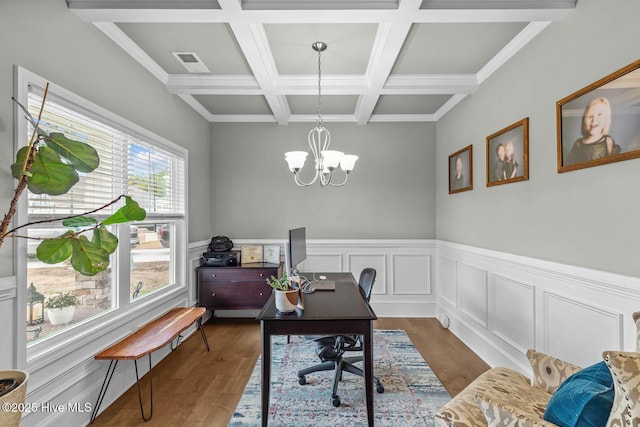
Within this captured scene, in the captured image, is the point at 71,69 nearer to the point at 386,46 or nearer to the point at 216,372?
the point at 386,46

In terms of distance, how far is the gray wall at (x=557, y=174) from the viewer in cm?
164

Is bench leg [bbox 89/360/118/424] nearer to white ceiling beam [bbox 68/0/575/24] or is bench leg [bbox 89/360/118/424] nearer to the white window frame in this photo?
the white window frame

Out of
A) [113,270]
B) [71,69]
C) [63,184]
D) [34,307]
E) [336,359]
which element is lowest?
[336,359]

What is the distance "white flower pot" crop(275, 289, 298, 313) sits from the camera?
2.00 m

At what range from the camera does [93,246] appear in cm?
139

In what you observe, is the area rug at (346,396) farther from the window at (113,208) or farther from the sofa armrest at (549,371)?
the window at (113,208)

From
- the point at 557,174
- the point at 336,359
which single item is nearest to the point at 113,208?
the point at 336,359

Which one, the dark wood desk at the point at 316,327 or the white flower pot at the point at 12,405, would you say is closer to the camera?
the white flower pot at the point at 12,405

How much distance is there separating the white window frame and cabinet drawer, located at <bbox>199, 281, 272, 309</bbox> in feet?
1.06

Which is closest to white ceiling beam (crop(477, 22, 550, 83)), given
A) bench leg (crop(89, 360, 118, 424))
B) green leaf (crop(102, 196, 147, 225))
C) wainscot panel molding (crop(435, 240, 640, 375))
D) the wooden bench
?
wainscot panel molding (crop(435, 240, 640, 375))

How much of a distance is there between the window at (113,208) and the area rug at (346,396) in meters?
1.28

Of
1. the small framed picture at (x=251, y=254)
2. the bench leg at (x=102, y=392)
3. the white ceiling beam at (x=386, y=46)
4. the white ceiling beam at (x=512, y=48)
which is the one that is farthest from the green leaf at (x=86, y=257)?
the white ceiling beam at (x=512, y=48)

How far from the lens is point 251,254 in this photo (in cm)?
409

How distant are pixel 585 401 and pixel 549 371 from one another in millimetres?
701
